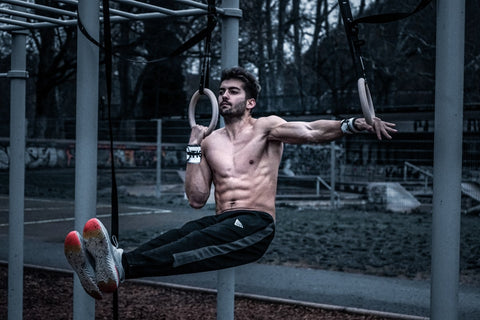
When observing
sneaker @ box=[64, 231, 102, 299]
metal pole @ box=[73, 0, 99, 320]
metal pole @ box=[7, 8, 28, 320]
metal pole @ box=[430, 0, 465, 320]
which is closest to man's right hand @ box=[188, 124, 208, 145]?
A: metal pole @ box=[73, 0, 99, 320]

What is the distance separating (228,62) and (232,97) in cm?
51

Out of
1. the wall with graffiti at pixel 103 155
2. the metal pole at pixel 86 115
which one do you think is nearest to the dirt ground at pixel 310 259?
the metal pole at pixel 86 115

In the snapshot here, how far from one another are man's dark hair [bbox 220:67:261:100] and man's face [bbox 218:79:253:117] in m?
0.02

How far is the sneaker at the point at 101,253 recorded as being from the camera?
9.37 ft

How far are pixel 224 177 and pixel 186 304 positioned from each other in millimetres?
2610

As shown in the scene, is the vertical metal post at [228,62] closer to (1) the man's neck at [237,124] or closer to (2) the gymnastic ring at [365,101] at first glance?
(1) the man's neck at [237,124]

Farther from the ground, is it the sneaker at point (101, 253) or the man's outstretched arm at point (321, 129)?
the man's outstretched arm at point (321, 129)

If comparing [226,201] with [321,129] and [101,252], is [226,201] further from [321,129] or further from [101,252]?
[101,252]

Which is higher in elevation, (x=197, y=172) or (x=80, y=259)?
(x=197, y=172)

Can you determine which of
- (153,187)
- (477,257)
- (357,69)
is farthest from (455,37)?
(153,187)

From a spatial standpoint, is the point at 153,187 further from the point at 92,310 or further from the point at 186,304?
the point at 92,310

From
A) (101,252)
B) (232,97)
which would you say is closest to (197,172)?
(232,97)

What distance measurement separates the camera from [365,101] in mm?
2734

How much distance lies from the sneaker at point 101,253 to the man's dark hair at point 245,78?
122 cm
